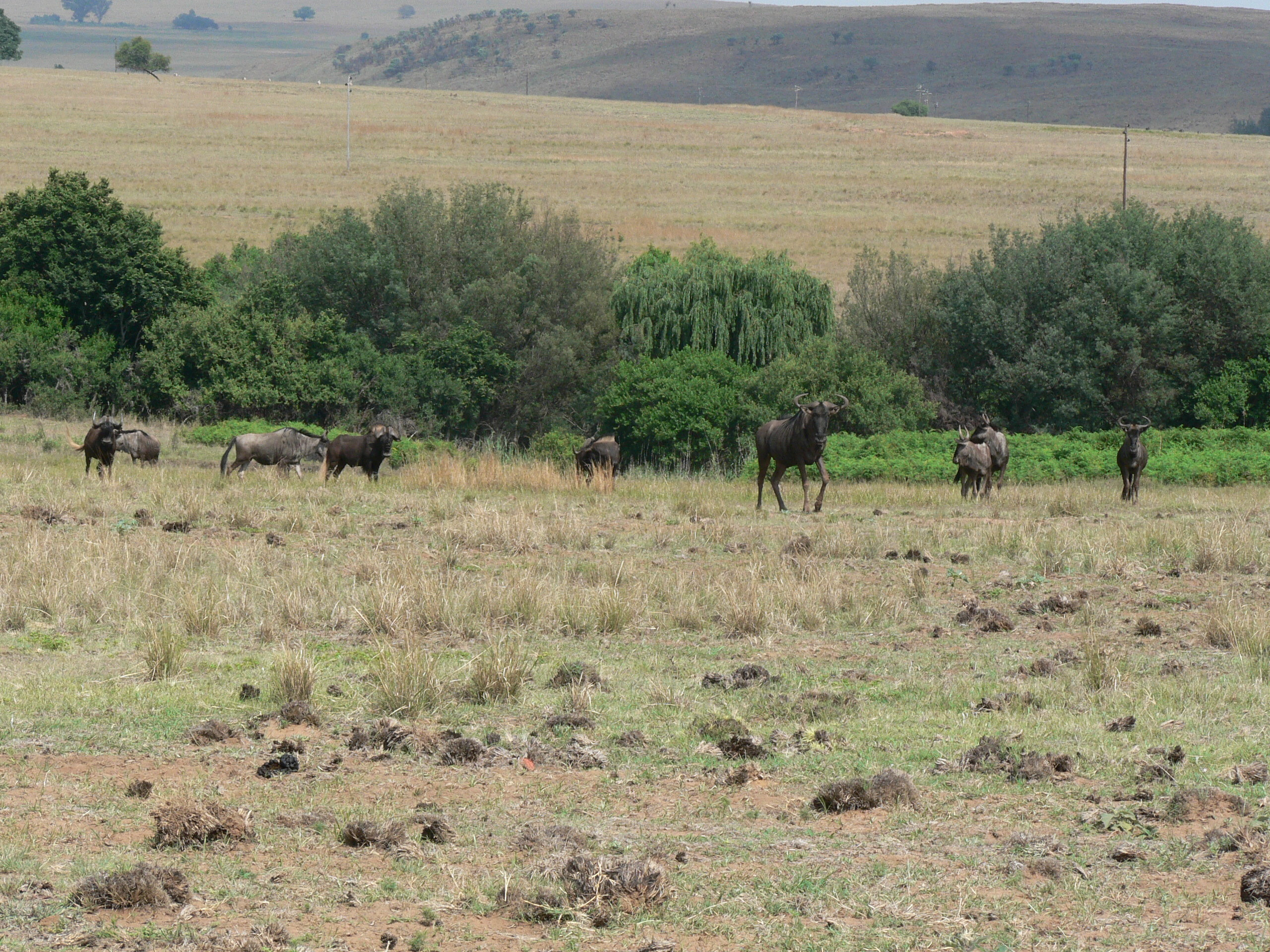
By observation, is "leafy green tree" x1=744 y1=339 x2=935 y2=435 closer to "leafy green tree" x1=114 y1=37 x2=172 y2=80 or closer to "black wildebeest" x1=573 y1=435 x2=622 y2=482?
"black wildebeest" x1=573 y1=435 x2=622 y2=482

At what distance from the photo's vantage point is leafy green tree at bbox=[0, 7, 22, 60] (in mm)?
143500

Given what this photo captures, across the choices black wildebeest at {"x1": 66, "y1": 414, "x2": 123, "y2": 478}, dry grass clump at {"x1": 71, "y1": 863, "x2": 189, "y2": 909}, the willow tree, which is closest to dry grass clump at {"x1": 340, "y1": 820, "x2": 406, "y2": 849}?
dry grass clump at {"x1": 71, "y1": 863, "x2": 189, "y2": 909}

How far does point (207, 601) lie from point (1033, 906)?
7838 millimetres

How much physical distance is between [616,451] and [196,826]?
827 inches

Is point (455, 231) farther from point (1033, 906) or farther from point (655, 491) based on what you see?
point (1033, 906)

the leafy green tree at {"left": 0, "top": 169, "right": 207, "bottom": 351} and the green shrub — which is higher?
the green shrub

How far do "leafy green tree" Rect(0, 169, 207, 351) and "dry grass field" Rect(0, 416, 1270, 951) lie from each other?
28943 mm

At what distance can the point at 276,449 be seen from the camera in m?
25.9

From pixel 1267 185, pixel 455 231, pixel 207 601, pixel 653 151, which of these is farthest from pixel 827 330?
pixel 653 151

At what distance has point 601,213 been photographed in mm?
75938

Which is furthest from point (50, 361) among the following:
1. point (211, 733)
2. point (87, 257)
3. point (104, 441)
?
point (211, 733)

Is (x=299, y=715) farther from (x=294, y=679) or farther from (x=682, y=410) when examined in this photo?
(x=682, y=410)

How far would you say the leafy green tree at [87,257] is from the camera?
141 ft

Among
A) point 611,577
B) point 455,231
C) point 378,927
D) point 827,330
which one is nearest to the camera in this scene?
point 378,927
